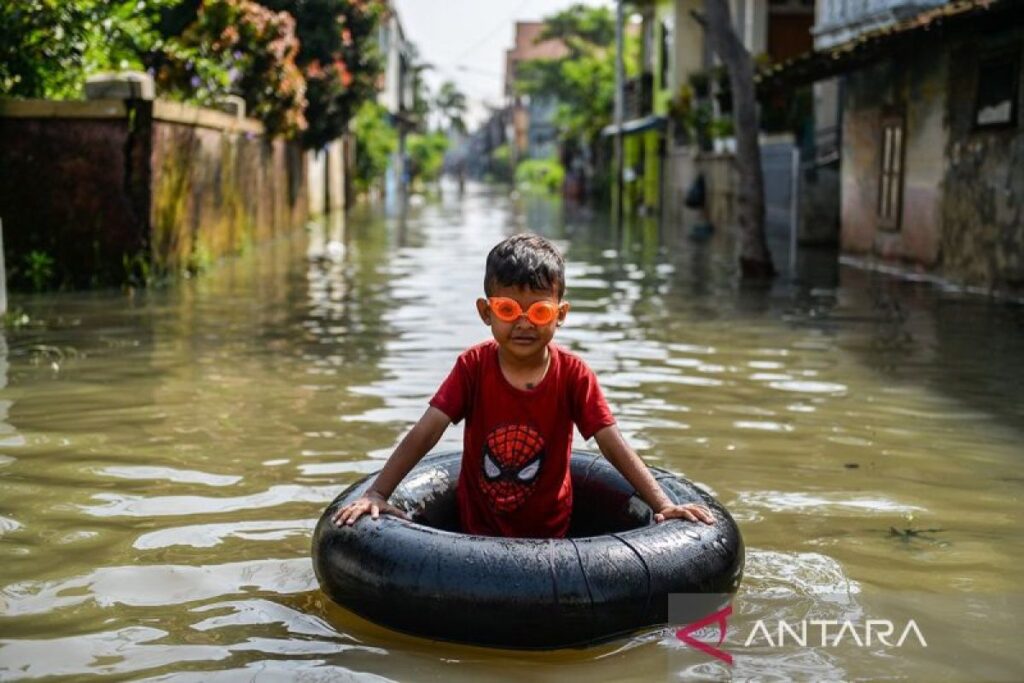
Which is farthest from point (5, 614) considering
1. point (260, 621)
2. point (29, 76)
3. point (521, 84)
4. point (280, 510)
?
point (521, 84)

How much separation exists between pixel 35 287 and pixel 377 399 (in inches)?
265

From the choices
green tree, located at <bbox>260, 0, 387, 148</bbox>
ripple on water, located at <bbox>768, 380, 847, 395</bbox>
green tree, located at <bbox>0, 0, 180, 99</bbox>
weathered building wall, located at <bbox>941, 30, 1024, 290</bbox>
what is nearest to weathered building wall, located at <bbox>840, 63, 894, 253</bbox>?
weathered building wall, located at <bbox>941, 30, 1024, 290</bbox>

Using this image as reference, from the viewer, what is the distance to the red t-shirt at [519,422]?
4.43 metres

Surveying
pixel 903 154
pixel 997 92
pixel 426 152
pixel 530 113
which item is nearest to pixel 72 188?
pixel 997 92

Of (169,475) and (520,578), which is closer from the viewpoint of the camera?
(520,578)

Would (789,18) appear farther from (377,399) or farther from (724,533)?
(724,533)

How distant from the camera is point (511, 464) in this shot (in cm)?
447

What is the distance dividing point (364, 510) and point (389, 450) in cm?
245

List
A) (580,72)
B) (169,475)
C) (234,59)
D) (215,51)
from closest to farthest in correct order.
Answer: (169,475), (215,51), (234,59), (580,72)

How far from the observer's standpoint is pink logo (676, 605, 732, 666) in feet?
13.4

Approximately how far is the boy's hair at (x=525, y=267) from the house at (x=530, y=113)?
89.4 metres

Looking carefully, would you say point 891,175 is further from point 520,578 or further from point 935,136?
point 520,578

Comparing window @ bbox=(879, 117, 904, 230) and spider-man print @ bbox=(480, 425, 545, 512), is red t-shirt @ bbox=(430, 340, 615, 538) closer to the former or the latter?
spider-man print @ bbox=(480, 425, 545, 512)

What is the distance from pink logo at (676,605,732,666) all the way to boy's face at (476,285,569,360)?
103 cm
